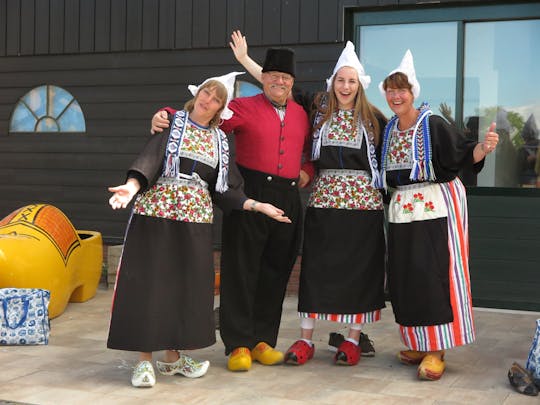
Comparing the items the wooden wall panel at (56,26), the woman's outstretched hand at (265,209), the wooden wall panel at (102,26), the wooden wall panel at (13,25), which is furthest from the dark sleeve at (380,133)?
the wooden wall panel at (13,25)

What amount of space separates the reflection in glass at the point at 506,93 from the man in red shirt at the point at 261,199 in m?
2.43

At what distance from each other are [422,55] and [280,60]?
260 cm

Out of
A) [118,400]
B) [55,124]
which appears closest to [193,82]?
[55,124]

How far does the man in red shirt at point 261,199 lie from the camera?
4.29m

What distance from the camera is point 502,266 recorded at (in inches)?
249

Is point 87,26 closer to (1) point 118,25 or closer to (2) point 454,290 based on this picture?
(1) point 118,25

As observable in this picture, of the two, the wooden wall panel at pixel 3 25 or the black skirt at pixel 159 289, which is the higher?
the wooden wall panel at pixel 3 25

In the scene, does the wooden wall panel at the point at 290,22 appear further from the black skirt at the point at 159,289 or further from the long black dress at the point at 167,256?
the black skirt at the point at 159,289

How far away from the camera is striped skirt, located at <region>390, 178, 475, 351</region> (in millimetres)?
4180

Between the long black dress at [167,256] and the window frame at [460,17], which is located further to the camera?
the window frame at [460,17]

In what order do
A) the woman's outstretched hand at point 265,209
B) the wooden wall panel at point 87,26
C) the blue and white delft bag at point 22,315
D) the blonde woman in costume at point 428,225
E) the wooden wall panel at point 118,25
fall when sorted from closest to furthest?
the woman's outstretched hand at point 265,209 < the blonde woman in costume at point 428,225 < the blue and white delft bag at point 22,315 < the wooden wall panel at point 118,25 < the wooden wall panel at point 87,26

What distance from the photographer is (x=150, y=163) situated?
387 centimetres

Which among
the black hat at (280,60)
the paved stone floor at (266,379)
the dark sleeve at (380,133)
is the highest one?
the black hat at (280,60)

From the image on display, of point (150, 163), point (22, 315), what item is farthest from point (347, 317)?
point (22, 315)
